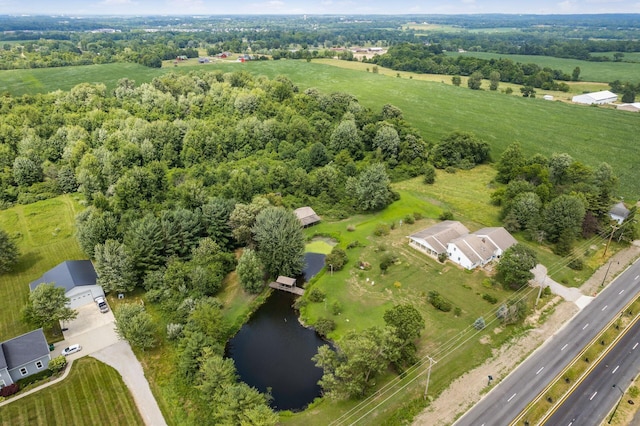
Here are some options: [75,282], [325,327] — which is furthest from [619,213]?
[75,282]

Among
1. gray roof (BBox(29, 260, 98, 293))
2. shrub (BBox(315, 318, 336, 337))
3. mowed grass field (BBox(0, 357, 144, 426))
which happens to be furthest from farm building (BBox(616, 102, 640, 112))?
mowed grass field (BBox(0, 357, 144, 426))

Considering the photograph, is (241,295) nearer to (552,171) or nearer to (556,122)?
(552,171)

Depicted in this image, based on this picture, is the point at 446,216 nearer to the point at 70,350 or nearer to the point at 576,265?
the point at 576,265

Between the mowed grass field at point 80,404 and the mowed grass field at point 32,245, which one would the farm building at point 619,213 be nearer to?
the mowed grass field at point 80,404

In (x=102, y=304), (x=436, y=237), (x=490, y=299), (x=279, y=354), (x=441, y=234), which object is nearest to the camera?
(x=279, y=354)

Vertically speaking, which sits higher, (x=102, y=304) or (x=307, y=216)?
(x=307, y=216)

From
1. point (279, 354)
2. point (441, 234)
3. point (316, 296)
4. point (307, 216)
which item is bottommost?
point (279, 354)

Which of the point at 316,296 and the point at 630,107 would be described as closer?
the point at 316,296

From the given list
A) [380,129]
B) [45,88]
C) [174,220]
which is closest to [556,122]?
[380,129]
